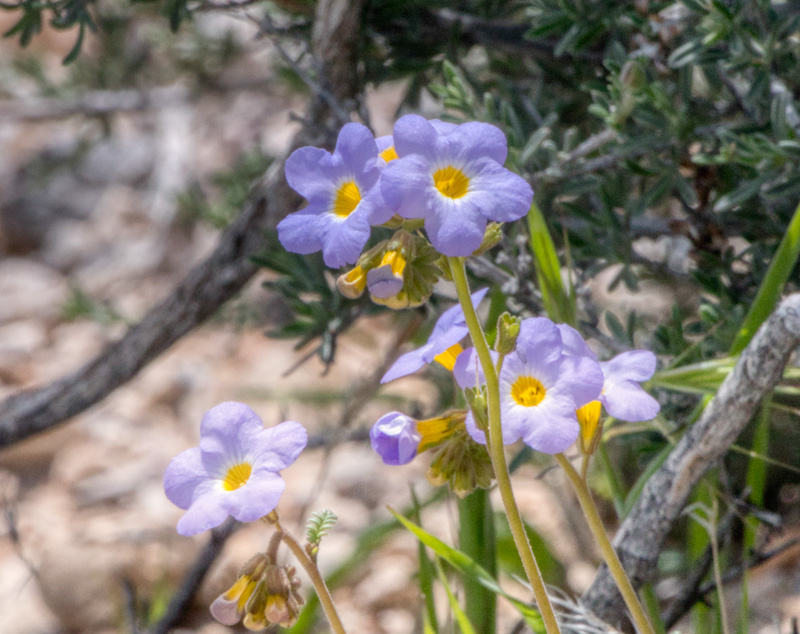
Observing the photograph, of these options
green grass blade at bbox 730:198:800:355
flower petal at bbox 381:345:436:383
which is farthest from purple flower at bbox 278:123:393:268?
green grass blade at bbox 730:198:800:355

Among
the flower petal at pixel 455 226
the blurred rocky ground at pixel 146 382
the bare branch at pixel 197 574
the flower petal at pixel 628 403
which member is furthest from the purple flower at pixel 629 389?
the bare branch at pixel 197 574

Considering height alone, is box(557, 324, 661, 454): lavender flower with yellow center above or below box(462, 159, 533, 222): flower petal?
below

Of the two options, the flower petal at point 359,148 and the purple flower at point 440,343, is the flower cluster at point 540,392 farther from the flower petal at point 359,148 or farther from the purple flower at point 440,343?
the flower petal at point 359,148

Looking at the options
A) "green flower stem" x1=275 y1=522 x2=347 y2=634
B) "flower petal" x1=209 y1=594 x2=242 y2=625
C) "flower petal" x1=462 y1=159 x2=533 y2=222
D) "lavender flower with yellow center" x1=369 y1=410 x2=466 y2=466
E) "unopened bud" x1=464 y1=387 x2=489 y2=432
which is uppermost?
"flower petal" x1=462 y1=159 x2=533 y2=222

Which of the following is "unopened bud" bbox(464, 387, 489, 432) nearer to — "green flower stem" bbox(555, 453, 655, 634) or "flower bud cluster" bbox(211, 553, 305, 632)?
"green flower stem" bbox(555, 453, 655, 634)

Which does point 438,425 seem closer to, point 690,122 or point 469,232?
point 469,232

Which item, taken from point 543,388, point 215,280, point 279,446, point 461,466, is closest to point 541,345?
point 543,388
